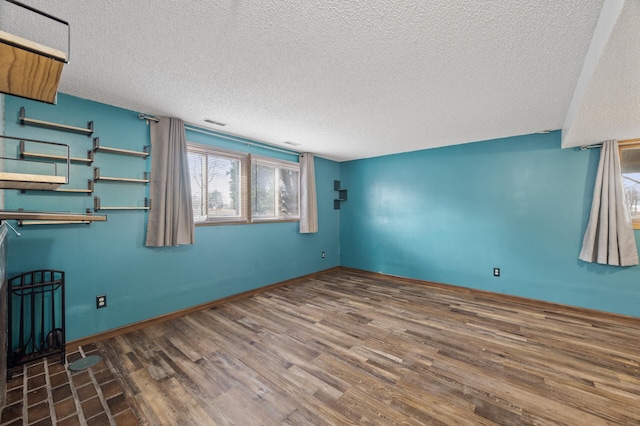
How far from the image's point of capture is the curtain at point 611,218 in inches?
111

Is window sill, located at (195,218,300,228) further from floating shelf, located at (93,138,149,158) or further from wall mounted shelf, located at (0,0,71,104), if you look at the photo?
wall mounted shelf, located at (0,0,71,104)

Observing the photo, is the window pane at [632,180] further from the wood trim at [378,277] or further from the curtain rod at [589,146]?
the wood trim at [378,277]

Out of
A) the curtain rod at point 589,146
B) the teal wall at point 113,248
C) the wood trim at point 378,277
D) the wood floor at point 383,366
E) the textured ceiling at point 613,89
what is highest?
the textured ceiling at point 613,89

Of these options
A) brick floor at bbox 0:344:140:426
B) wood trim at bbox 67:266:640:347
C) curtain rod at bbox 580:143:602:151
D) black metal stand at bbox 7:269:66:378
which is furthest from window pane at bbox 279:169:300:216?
curtain rod at bbox 580:143:602:151

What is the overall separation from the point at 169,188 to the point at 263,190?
1.46m

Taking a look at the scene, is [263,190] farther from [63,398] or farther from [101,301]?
[63,398]

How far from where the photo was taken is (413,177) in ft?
14.6

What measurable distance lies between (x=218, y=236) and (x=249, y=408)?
222 centimetres

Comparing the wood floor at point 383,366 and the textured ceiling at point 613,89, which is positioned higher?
the textured ceiling at point 613,89

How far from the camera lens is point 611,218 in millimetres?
2850

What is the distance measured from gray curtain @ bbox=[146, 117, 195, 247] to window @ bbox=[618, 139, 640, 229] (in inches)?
201

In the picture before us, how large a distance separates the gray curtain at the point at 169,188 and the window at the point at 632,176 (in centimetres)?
510

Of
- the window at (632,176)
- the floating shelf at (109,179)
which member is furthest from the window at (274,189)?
the window at (632,176)

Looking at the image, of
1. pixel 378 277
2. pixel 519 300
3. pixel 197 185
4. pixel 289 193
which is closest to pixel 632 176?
pixel 519 300
